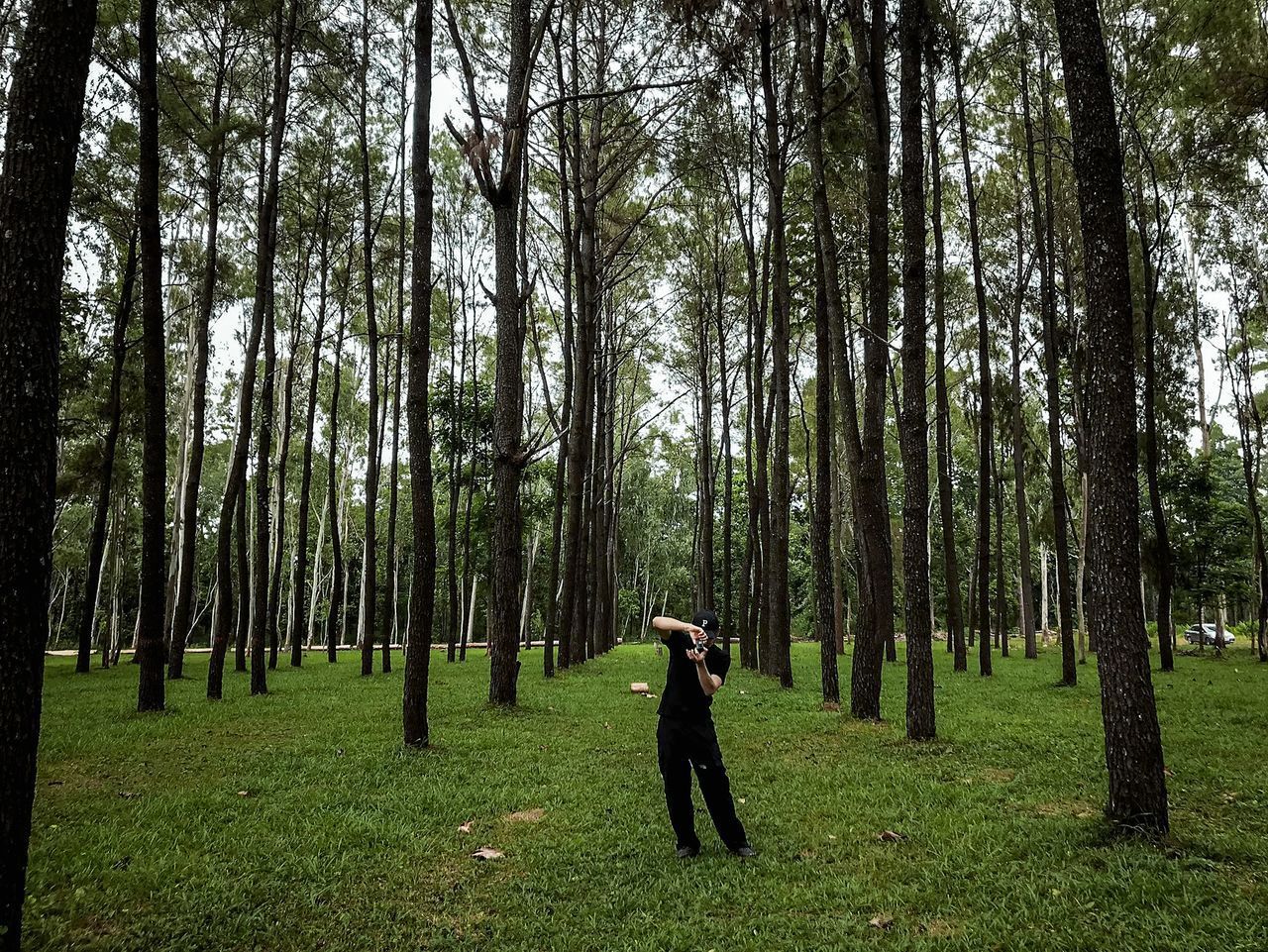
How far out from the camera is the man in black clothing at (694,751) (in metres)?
4.53

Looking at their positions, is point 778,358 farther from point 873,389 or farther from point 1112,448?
point 1112,448

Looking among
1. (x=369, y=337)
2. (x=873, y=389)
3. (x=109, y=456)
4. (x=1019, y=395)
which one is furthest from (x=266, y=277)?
Result: (x=1019, y=395)

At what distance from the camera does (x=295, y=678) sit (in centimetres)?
1587

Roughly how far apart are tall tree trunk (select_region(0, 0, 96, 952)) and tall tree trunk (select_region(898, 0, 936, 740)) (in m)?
7.36

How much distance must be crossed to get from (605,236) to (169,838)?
630 inches

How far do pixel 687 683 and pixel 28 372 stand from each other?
3.85 m

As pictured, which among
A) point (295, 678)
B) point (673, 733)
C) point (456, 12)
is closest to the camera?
point (673, 733)

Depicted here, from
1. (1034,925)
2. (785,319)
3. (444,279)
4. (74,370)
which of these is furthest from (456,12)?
(1034,925)

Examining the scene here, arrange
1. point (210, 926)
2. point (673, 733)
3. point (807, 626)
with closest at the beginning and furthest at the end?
1. point (210, 926)
2. point (673, 733)
3. point (807, 626)

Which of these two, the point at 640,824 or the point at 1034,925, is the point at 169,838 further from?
the point at 1034,925

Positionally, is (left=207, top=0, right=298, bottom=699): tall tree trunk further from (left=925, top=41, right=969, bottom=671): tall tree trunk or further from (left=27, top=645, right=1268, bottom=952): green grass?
(left=925, top=41, right=969, bottom=671): tall tree trunk

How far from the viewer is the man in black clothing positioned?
4.53 meters

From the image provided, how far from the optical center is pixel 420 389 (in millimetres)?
8281

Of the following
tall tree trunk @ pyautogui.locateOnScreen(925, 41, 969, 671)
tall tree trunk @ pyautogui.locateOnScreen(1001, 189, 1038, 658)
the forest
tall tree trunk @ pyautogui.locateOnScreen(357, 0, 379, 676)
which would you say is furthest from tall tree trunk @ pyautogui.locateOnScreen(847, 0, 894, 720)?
tall tree trunk @ pyautogui.locateOnScreen(357, 0, 379, 676)
